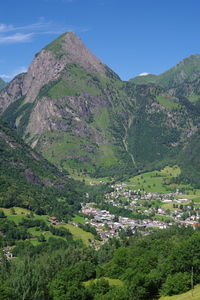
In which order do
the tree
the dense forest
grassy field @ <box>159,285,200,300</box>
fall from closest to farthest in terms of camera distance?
1. grassy field @ <box>159,285,200,300</box>
2. the dense forest
3. the tree

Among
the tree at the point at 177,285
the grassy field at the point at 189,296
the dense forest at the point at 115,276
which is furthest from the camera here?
the tree at the point at 177,285

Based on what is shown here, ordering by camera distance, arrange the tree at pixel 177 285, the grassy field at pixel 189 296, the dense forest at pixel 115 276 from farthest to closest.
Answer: the tree at pixel 177 285
the dense forest at pixel 115 276
the grassy field at pixel 189 296

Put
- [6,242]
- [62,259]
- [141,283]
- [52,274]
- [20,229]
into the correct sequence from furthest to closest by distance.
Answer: [20,229] → [6,242] → [62,259] → [52,274] → [141,283]

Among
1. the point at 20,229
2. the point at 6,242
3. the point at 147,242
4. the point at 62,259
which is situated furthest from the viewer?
the point at 20,229

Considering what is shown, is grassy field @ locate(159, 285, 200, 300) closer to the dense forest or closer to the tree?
the tree

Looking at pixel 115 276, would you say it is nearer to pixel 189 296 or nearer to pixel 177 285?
pixel 177 285

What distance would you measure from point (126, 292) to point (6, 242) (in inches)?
4005

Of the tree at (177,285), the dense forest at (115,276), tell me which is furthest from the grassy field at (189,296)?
the dense forest at (115,276)

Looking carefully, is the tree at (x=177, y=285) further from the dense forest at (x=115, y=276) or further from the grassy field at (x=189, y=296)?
the grassy field at (x=189, y=296)

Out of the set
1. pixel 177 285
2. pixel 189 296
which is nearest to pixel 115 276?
pixel 177 285

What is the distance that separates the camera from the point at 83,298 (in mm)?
93562

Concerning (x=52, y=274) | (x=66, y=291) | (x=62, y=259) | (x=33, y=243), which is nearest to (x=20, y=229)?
(x=33, y=243)

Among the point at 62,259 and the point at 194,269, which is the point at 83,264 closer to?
the point at 62,259

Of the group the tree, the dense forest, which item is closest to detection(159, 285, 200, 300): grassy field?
the tree
